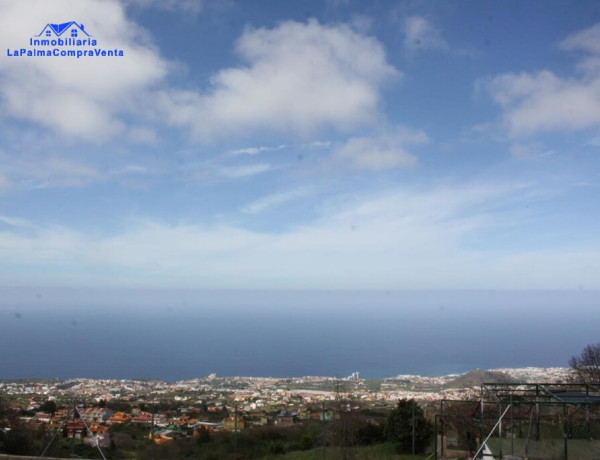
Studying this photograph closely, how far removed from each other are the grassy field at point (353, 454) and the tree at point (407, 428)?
19.1 inches

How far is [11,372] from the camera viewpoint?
36.2 metres

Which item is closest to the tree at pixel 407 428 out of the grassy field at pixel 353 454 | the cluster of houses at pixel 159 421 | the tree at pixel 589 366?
the grassy field at pixel 353 454

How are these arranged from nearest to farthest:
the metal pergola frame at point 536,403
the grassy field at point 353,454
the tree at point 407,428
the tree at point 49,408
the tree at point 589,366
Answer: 1. the metal pergola frame at point 536,403
2. the grassy field at point 353,454
3. the tree at point 49,408
4. the tree at point 407,428
5. the tree at point 589,366

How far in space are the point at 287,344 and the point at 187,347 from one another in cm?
1794

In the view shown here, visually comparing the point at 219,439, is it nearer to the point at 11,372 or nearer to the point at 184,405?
the point at 184,405

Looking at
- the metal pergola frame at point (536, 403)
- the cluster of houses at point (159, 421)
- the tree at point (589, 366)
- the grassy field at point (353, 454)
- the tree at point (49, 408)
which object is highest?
the metal pergola frame at point (536, 403)

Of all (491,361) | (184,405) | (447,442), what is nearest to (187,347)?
(491,361)

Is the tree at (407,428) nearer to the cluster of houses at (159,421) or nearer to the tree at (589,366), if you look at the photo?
the cluster of houses at (159,421)

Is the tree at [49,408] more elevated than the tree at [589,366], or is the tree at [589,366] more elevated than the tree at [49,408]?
the tree at [589,366]

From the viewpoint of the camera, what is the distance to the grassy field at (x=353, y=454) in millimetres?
9655

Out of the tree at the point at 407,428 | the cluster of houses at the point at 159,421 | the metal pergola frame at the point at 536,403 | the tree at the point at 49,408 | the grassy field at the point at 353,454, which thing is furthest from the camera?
the tree at the point at 407,428

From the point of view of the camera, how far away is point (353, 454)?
9477mm

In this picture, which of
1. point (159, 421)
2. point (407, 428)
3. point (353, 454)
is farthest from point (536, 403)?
point (159, 421)

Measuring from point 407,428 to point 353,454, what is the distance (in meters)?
3.89
